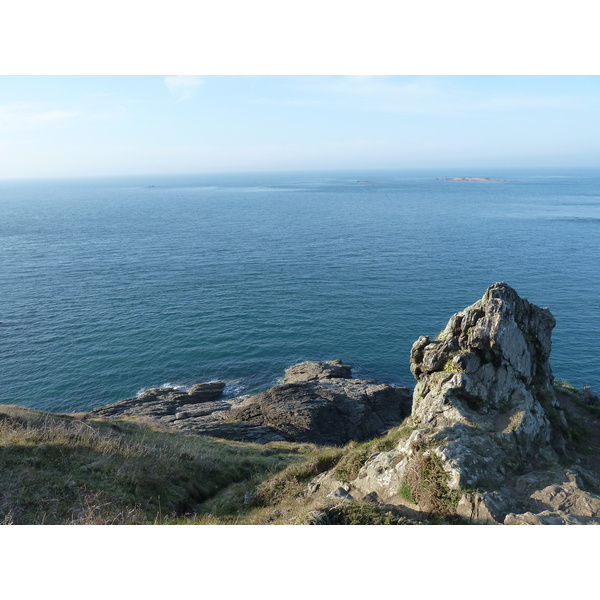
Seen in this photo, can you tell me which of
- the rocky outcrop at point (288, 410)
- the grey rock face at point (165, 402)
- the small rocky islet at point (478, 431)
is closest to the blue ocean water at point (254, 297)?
the grey rock face at point (165, 402)

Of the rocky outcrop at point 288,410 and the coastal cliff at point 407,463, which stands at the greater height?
the coastal cliff at point 407,463

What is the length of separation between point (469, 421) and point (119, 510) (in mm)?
14686

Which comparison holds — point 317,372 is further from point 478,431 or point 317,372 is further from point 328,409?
point 478,431

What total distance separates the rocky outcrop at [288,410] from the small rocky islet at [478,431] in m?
0.18

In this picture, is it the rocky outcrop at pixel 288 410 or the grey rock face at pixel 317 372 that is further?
the grey rock face at pixel 317 372

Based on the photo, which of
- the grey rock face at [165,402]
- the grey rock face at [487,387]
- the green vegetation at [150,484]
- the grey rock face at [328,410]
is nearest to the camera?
the green vegetation at [150,484]

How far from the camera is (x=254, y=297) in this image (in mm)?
73875

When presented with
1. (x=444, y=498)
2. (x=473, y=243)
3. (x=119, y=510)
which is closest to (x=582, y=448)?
(x=444, y=498)

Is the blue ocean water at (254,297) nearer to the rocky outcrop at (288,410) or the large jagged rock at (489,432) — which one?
the rocky outcrop at (288,410)

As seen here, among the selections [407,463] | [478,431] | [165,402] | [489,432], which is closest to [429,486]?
[407,463]

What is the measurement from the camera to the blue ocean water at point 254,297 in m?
51.7

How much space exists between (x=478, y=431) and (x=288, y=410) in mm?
26080

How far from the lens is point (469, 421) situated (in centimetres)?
1856

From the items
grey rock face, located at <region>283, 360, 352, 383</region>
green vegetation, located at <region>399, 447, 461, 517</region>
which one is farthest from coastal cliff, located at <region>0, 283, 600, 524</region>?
grey rock face, located at <region>283, 360, 352, 383</region>
